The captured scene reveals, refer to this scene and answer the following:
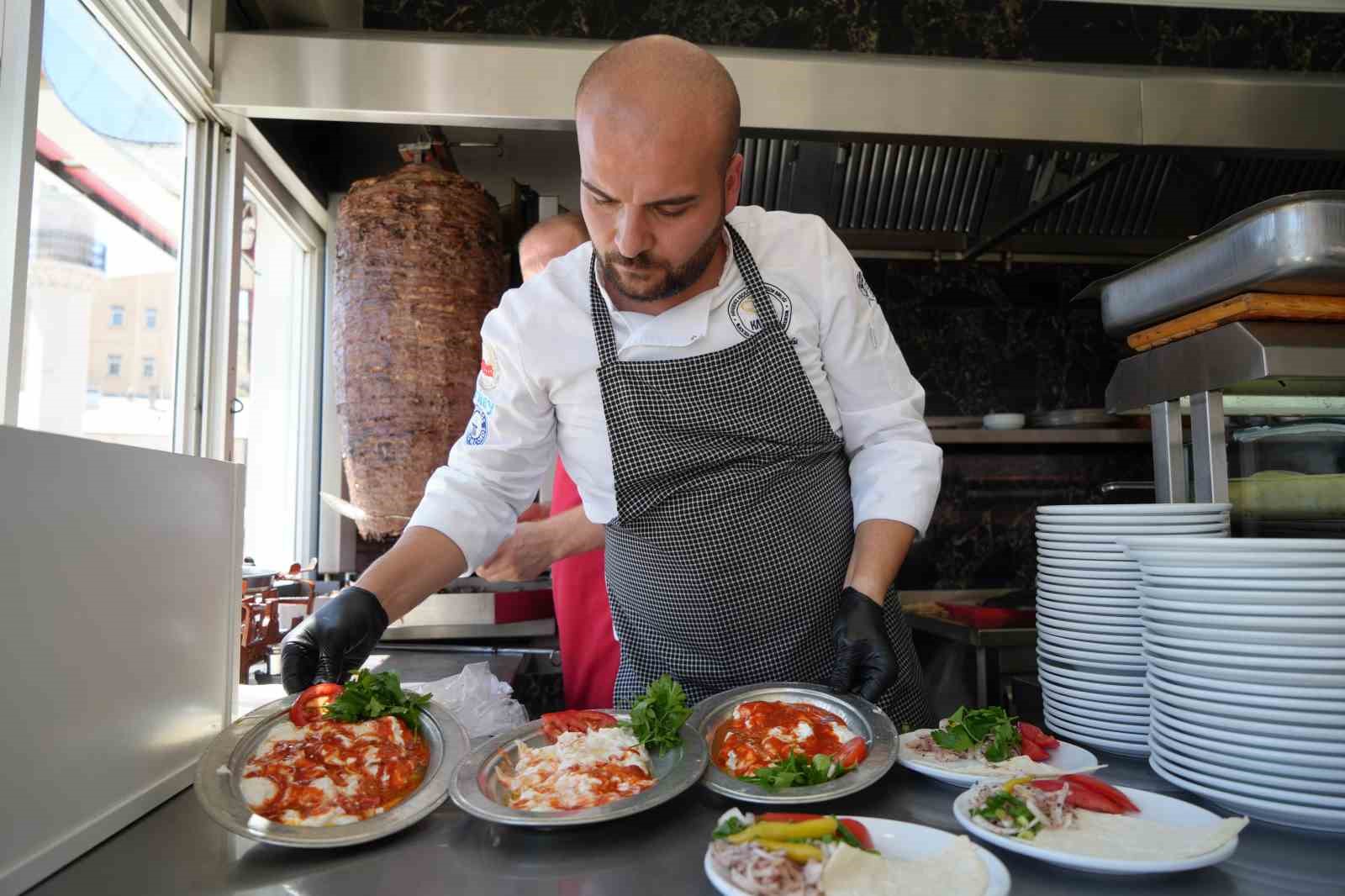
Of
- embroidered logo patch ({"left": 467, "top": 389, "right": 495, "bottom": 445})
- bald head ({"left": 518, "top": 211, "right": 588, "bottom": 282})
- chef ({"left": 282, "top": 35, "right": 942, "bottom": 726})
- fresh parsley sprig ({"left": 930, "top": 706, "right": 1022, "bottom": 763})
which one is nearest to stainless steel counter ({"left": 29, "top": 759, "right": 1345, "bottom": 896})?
fresh parsley sprig ({"left": 930, "top": 706, "right": 1022, "bottom": 763})

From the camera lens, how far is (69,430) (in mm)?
1904

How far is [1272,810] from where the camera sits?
100 cm

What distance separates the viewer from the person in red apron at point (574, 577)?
7.00 ft

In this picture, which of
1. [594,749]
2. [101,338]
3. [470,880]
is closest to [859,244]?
[101,338]

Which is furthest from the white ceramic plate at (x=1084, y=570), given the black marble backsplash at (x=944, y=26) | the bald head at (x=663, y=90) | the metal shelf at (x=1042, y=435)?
the black marble backsplash at (x=944, y=26)

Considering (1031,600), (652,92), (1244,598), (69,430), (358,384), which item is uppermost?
(652,92)

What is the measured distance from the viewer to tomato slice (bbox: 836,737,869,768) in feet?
3.61

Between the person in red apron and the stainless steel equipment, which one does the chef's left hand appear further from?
the stainless steel equipment

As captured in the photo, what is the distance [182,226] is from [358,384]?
2.11 ft

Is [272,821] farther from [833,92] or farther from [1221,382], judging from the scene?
[833,92]

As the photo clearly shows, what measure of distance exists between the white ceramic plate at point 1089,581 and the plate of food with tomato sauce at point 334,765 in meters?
0.89

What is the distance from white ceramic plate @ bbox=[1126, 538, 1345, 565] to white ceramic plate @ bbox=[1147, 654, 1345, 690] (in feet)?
0.35

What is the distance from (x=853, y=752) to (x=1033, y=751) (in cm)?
26

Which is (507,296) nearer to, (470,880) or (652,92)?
(652,92)
